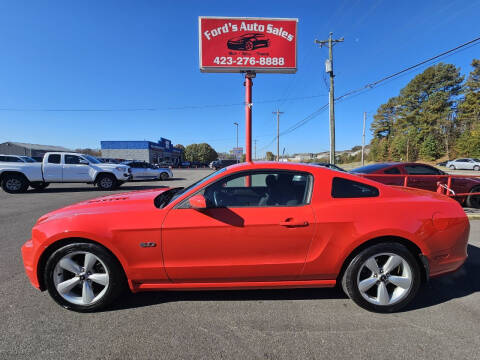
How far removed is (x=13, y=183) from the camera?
970 centimetres

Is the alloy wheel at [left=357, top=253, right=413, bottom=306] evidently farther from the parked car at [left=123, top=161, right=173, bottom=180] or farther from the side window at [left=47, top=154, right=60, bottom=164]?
the parked car at [left=123, top=161, right=173, bottom=180]

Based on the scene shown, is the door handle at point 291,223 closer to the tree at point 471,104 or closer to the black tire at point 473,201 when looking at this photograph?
the black tire at point 473,201

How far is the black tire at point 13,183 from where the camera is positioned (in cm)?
966

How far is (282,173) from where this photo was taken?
7.52 ft

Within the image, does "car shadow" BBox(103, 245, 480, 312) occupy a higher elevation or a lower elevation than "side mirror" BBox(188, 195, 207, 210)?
lower

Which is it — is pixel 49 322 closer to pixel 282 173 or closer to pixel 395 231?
pixel 282 173

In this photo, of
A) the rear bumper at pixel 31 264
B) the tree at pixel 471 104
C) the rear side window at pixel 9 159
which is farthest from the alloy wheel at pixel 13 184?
the tree at pixel 471 104

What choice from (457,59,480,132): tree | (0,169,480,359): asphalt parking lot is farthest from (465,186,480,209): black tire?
(457,59,480,132): tree

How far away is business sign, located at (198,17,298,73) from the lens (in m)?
8.00

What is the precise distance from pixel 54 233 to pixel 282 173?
7.56ft

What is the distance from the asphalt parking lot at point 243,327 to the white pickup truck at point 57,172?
9.37m

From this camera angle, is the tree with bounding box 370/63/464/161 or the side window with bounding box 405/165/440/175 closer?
the side window with bounding box 405/165/440/175

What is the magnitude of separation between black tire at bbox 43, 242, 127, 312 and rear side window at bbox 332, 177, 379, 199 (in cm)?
229

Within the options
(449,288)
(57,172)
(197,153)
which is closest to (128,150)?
(197,153)
